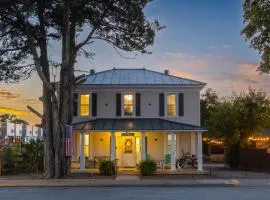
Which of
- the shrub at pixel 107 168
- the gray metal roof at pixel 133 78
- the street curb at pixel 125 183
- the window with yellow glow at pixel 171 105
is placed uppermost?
the gray metal roof at pixel 133 78

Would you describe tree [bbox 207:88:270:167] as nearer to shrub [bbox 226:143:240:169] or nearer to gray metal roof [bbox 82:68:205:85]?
shrub [bbox 226:143:240:169]

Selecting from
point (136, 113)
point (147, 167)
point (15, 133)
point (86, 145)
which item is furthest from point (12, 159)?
point (15, 133)

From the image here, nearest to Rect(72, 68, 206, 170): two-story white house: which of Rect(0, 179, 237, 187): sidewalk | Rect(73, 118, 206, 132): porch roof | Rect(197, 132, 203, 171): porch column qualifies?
Rect(73, 118, 206, 132): porch roof

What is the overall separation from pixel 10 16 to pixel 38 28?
170 centimetres

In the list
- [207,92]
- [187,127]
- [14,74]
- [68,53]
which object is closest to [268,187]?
[187,127]

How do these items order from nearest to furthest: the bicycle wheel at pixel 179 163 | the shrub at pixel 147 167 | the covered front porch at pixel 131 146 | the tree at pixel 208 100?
the shrub at pixel 147 167 < the bicycle wheel at pixel 179 163 < the covered front porch at pixel 131 146 < the tree at pixel 208 100

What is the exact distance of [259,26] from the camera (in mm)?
27531

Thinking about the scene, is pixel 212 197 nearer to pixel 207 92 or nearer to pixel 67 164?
pixel 67 164

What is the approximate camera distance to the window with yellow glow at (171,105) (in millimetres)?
37062

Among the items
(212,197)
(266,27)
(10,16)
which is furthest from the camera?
(10,16)

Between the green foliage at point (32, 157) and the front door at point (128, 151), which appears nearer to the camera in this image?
the green foliage at point (32, 157)

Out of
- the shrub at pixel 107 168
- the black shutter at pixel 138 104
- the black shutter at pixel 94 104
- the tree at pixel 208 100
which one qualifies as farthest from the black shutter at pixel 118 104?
the tree at pixel 208 100

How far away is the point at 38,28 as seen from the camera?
29.7 meters

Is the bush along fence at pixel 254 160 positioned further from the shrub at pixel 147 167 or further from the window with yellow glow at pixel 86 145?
the window with yellow glow at pixel 86 145
